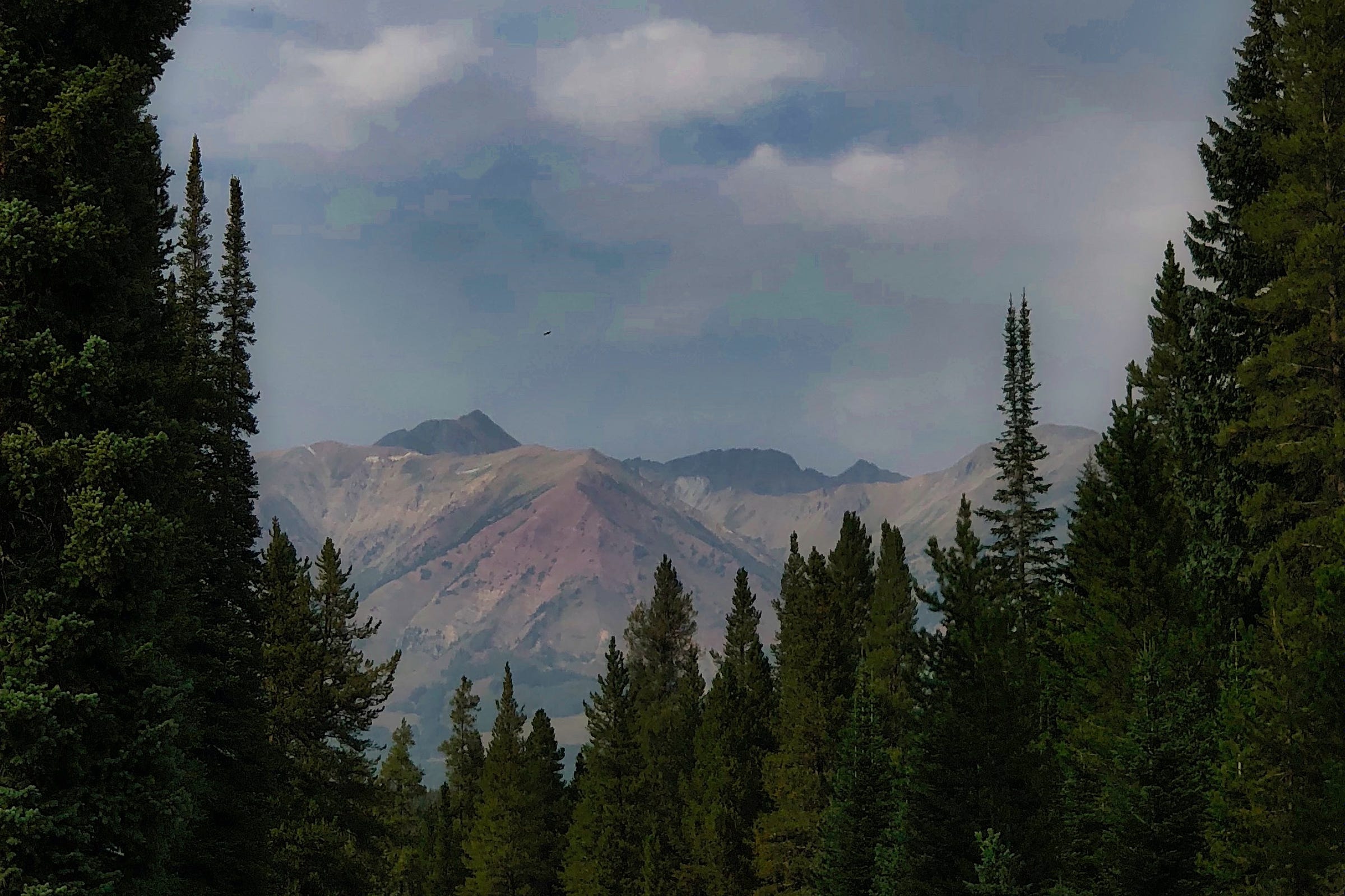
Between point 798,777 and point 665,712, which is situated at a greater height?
point 665,712

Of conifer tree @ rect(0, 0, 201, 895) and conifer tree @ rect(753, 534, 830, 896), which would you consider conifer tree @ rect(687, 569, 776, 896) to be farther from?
conifer tree @ rect(0, 0, 201, 895)

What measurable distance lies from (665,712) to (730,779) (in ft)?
89.6

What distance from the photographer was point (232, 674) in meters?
30.3

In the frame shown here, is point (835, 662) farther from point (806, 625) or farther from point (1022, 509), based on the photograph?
point (1022, 509)

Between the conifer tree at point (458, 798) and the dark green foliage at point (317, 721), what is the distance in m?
37.8

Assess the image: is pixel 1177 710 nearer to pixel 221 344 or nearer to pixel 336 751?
pixel 336 751

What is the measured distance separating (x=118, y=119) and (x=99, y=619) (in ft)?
20.7

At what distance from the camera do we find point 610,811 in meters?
63.0

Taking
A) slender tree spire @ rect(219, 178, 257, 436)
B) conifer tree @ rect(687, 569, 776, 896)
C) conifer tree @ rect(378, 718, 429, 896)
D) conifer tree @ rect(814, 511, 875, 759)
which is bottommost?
conifer tree @ rect(378, 718, 429, 896)

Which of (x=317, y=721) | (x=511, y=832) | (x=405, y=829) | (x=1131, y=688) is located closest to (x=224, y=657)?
(x=317, y=721)

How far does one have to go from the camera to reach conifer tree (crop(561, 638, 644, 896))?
62438mm

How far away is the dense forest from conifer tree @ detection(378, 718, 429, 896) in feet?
77.8

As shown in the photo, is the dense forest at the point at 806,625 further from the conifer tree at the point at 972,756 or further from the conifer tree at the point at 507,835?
the conifer tree at the point at 507,835

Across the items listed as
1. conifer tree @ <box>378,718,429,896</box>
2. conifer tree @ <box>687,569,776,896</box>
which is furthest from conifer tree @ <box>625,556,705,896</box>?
conifer tree @ <box>378,718,429,896</box>
